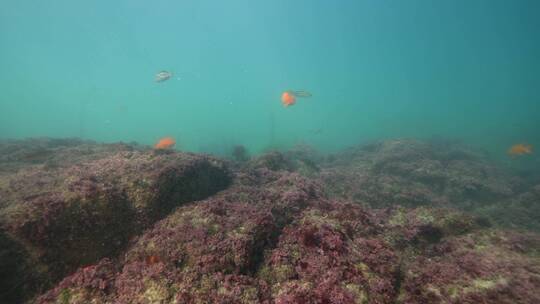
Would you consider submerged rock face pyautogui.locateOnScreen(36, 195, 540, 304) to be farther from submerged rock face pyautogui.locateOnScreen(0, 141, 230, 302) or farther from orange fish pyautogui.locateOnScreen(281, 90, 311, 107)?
orange fish pyautogui.locateOnScreen(281, 90, 311, 107)

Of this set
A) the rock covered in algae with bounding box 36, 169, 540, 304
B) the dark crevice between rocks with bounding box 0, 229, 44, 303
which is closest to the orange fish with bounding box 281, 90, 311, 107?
the rock covered in algae with bounding box 36, 169, 540, 304

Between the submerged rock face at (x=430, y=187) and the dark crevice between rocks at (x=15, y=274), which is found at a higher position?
the dark crevice between rocks at (x=15, y=274)

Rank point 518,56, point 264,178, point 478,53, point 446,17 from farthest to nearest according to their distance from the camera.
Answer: point 478,53, point 518,56, point 446,17, point 264,178

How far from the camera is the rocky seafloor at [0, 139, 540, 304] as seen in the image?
3.21 meters

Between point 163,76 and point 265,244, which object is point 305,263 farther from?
point 163,76

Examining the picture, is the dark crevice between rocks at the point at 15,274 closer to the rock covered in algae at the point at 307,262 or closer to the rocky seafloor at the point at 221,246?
the rocky seafloor at the point at 221,246

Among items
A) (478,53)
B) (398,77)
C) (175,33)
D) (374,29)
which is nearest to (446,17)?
(374,29)

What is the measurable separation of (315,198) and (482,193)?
13104 millimetres

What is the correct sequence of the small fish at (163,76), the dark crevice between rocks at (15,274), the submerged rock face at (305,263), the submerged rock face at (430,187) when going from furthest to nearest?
the small fish at (163,76)
the submerged rock face at (430,187)
the dark crevice between rocks at (15,274)
the submerged rock face at (305,263)

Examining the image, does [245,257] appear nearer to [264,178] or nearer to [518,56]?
[264,178]

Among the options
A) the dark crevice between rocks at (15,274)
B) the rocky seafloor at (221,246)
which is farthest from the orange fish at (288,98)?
the dark crevice between rocks at (15,274)

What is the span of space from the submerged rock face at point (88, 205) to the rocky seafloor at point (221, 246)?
0.02 meters

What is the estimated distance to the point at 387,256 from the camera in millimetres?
3820

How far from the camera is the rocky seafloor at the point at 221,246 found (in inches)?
126
